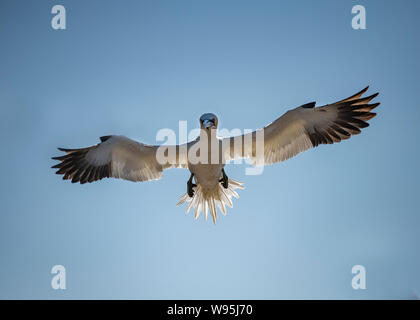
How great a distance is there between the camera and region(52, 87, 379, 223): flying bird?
7668mm

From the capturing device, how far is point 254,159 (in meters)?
8.38

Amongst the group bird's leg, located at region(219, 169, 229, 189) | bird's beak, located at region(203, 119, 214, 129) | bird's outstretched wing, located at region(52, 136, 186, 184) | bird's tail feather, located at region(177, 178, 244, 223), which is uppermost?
bird's beak, located at region(203, 119, 214, 129)

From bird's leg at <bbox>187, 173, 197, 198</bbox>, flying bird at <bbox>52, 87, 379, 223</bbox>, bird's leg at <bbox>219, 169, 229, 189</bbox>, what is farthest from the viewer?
bird's leg at <bbox>187, 173, 197, 198</bbox>

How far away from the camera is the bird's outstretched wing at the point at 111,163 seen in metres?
8.32

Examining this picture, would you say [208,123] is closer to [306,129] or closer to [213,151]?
[213,151]

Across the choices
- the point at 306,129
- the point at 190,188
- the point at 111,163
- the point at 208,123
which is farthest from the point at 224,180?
the point at 111,163

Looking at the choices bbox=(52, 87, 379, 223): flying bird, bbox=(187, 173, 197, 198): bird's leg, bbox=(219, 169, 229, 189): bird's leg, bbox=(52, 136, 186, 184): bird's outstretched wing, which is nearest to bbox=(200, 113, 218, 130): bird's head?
bbox=(52, 87, 379, 223): flying bird

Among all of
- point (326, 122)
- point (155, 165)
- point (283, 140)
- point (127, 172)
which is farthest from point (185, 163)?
point (326, 122)

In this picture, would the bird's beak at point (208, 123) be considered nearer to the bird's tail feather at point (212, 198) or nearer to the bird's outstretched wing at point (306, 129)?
the bird's outstretched wing at point (306, 129)

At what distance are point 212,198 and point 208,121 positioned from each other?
1.53 meters

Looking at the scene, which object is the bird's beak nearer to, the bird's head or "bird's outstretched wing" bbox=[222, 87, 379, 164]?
the bird's head
